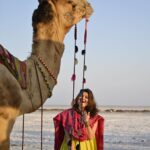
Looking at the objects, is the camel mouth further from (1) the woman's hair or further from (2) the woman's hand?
(2) the woman's hand

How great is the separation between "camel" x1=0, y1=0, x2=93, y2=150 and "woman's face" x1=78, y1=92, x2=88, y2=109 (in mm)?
1492

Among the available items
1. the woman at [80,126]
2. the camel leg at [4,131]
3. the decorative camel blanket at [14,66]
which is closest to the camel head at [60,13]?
the decorative camel blanket at [14,66]

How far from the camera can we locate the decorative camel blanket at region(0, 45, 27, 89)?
11.2 feet

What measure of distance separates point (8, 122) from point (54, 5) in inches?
48.4

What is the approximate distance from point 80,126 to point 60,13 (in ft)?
7.12

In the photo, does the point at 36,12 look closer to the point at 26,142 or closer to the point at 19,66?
the point at 19,66

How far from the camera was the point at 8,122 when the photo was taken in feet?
10.8

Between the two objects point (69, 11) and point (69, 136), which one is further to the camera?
point (69, 136)

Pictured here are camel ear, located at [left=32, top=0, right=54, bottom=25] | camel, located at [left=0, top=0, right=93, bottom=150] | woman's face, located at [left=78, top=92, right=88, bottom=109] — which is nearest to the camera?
camel, located at [left=0, top=0, right=93, bottom=150]

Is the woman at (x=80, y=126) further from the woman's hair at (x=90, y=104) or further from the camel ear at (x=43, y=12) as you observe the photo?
the camel ear at (x=43, y=12)

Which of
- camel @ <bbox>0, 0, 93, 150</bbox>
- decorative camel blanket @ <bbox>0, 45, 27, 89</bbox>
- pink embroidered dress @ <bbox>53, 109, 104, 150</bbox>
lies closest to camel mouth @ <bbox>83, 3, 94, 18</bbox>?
camel @ <bbox>0, 0, 93, 150</bbox>

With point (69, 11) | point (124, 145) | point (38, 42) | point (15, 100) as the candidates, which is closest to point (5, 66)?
point (15, 100)

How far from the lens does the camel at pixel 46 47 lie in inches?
145

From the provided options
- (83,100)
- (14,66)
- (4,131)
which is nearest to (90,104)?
(83,100)
